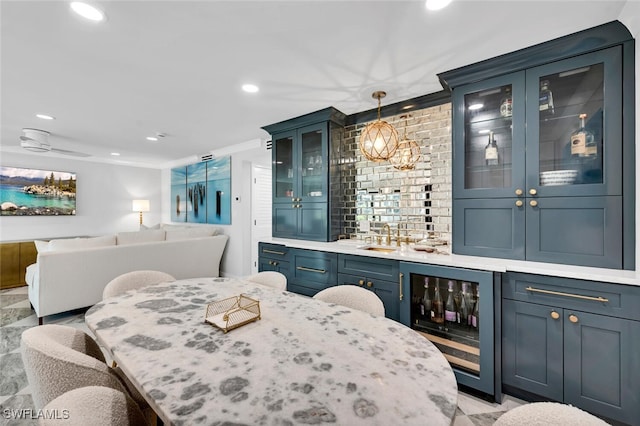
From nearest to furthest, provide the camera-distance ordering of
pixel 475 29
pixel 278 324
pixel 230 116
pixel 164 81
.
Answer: pixel 278 324 < pixel 475 29 < pixel 164 81 < pixel 230 116

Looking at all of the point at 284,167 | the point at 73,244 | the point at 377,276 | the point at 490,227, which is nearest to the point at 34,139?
the point at 73,244

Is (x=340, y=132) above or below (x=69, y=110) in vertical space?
below

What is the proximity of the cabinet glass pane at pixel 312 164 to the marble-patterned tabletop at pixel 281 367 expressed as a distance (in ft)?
6.37

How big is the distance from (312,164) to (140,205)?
195 inches

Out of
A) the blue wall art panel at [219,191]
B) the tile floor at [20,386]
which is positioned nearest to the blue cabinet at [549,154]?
the tile floor at [20,386]

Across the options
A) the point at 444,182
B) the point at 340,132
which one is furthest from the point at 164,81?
the point at 444,182

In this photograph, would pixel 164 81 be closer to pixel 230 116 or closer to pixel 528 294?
pixel 230 116

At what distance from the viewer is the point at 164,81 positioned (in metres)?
2.33

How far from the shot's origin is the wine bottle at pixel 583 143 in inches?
67.9

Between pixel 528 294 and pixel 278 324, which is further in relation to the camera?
pixel 528 294

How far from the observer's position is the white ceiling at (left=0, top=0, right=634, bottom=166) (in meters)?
1.50

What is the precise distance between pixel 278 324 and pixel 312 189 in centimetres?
215

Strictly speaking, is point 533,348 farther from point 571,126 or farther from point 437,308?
point 571,126

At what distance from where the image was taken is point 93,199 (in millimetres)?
5695
